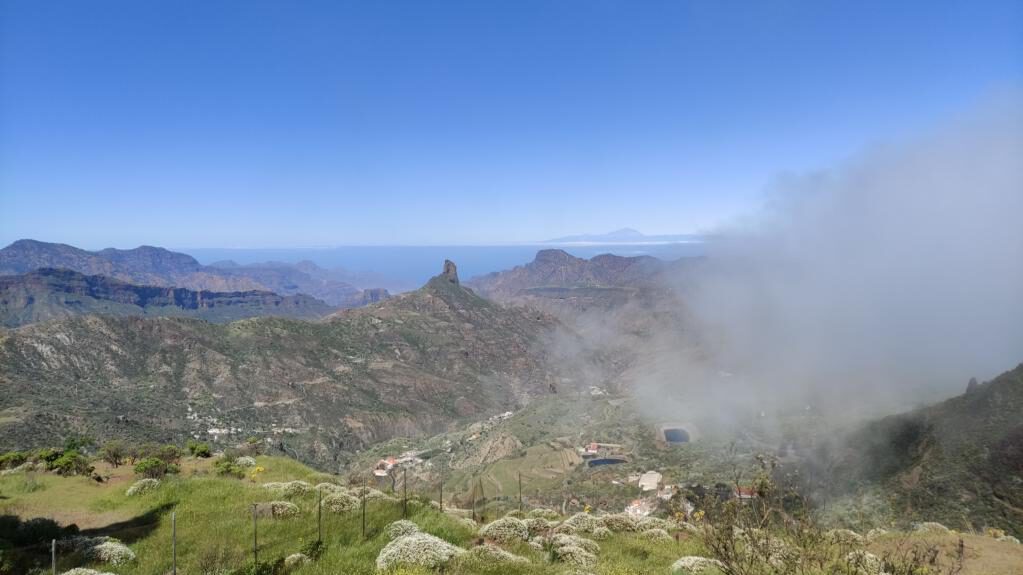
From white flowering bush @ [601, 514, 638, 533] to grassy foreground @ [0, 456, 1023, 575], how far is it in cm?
53

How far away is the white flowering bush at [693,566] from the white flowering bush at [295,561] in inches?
349

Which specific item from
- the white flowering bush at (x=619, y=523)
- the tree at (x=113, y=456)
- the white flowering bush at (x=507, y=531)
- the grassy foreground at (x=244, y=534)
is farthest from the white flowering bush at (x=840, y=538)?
the tree at (x=113, y=456)

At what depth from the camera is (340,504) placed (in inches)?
635

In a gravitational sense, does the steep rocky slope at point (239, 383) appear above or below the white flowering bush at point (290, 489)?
below

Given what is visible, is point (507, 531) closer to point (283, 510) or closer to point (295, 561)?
point (295, 561)

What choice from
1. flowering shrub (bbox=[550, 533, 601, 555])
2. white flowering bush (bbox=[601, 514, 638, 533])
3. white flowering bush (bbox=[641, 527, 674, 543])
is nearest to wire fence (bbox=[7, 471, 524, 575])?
flowering shrub (bbox=[550, 533, 601, 555])

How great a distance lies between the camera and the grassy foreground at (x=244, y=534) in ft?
38.1

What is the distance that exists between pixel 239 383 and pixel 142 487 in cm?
12444

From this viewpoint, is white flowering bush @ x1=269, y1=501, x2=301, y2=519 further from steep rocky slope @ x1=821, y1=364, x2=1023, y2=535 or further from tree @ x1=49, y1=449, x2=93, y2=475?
steep rocky slope @ x1=821, y1=364, x2=1023, y2=535

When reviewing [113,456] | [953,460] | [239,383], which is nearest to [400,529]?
[113,456]

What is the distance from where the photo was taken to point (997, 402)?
52.9 metres

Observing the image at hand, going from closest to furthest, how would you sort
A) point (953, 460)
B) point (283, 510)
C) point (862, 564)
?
point (862, 564) < point (283, 510) < point (953, 460)

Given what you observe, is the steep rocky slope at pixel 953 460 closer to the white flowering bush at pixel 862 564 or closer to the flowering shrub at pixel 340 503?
the white flowering bush at pixel 862 564

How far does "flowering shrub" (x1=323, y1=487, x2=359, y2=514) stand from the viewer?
52.1ft
